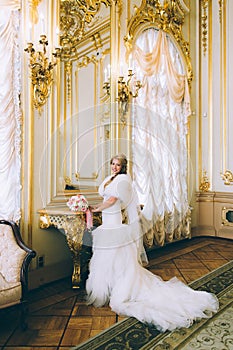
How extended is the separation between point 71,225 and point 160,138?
2.16 meters

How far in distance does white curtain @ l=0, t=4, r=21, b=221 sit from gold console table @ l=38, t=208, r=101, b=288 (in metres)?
0.27

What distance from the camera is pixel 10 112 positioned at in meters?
2.91

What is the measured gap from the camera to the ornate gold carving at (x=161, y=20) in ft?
13.7

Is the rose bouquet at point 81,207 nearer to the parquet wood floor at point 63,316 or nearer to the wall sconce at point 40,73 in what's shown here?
the parquet wood floor at point 63,316

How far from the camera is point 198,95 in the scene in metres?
5.61

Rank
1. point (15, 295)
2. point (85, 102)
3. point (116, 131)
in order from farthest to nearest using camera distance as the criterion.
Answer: point (116, 131)
point (85, 102)
point (15, 295)

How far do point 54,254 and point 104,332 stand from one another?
1219 mm

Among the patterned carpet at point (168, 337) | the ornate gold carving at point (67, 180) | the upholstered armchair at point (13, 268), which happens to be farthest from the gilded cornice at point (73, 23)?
the patterned carpet at point (168, 337)

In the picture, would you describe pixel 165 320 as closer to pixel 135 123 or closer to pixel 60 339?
pixel 60 339

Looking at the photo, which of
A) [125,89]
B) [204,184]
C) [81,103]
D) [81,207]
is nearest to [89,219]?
[81,207]

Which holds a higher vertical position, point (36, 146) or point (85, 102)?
point (85, 102)

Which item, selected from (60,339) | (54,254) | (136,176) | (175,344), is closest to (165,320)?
(175,344)

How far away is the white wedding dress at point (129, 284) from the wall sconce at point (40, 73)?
3.54 ft

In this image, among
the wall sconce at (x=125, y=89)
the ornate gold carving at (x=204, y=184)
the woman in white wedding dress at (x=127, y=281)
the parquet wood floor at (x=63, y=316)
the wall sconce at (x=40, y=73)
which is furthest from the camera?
the ornate gold carving at (x=204, y=184)
